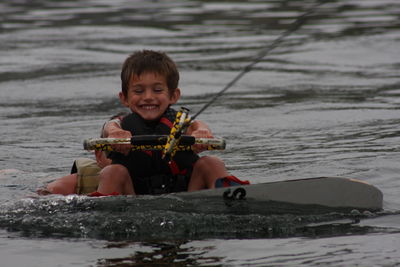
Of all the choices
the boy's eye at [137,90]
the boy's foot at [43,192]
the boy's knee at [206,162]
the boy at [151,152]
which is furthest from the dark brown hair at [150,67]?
the boy's foot at [43,192]

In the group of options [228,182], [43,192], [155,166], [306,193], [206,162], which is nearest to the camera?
[306,193]

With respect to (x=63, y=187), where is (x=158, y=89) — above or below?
above

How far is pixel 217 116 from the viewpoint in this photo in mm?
12141

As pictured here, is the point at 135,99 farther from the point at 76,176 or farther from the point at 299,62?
the point at 299,62

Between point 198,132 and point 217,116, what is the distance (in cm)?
506

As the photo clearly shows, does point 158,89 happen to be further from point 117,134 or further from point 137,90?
point 117,134

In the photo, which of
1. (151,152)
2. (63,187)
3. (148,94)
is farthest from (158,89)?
(63,187)

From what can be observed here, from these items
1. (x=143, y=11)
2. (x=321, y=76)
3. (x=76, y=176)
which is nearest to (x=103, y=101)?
(x=321, y=76)

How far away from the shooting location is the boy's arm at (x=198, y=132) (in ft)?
22.7

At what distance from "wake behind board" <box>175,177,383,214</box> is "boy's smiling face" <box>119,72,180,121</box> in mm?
875

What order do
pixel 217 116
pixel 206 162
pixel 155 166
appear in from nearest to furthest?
pixel 206 162, pixel 155 166, pixel 217 116

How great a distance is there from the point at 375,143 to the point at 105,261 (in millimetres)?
→ 4857

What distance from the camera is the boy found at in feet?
23.4

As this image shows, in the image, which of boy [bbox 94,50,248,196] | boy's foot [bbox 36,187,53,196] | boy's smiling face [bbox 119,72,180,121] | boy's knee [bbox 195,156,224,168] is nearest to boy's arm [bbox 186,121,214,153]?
boy [bbox 94,50,248,196]
